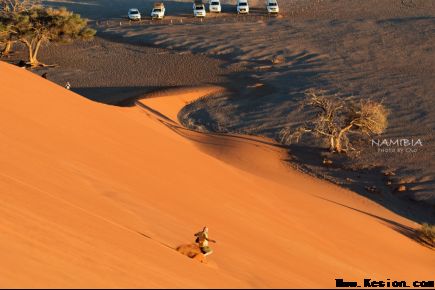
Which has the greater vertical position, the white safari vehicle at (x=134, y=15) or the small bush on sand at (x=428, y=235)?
the white safari vehicle at (x=134, y=15)

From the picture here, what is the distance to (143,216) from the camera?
9.50 m

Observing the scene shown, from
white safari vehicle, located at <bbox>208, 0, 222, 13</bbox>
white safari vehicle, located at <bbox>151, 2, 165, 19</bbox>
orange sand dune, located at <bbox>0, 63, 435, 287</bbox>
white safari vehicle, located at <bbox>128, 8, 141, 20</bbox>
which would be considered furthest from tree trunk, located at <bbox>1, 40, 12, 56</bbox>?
orange sand dune, located at <bbox>0, 63, 435, 287</bbox>

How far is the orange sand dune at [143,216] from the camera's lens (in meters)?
6.96

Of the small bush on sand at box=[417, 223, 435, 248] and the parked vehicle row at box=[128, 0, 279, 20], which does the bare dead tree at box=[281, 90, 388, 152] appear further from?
the parked vehicle row at box=[128, 0, 279, 20]

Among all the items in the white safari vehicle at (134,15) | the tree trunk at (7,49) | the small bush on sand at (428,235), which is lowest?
the small bush on sand at (428,235)

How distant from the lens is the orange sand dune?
274 inches

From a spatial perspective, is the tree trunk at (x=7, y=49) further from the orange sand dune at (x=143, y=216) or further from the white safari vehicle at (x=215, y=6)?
the orange sand dune at (x=143, y=216)

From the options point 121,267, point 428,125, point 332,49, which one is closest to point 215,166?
point 121,267

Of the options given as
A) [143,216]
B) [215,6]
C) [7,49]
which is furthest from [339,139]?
[215,6]

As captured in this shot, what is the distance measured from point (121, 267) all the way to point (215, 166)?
9027 mm

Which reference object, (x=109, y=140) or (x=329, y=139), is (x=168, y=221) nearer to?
(x=109, y=140)

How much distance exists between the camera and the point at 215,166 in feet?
52.0

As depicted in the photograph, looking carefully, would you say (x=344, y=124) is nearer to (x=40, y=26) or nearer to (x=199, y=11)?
(x=40, y=26)

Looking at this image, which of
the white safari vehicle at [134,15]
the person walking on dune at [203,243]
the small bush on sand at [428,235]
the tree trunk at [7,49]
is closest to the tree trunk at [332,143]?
the small bush on sand at [428,235]
